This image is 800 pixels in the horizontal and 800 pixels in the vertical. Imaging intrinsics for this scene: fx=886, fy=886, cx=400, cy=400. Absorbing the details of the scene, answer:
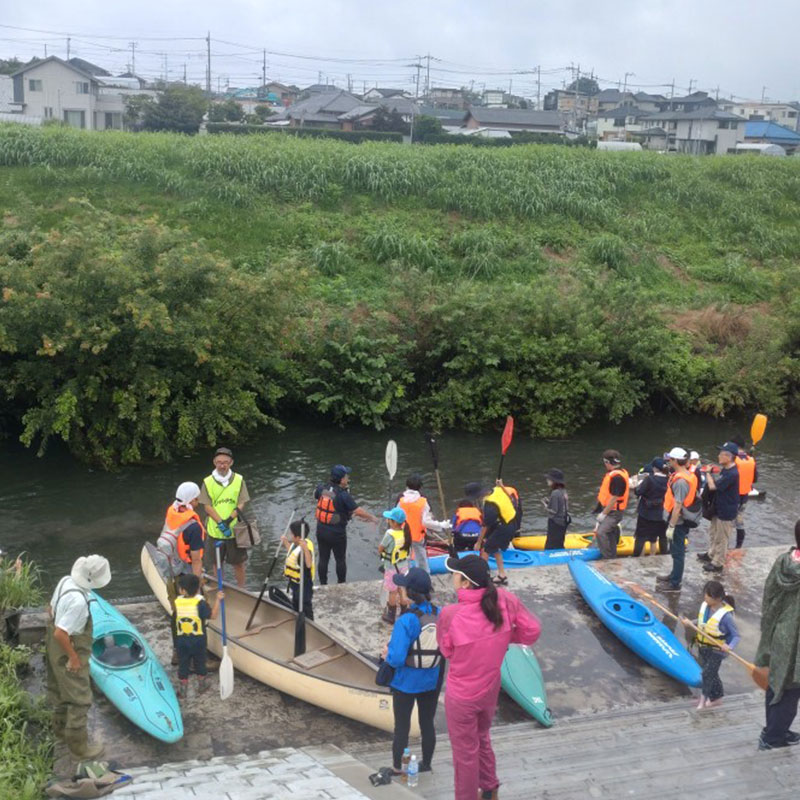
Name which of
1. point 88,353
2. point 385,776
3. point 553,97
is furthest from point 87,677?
point 553,97

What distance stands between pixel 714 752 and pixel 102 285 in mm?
12085

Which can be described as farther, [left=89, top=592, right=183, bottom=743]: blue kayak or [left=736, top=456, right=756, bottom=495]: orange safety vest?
[left=736, top=456, right=756, bottom=495]: orange safety vest

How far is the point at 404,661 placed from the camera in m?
5.63

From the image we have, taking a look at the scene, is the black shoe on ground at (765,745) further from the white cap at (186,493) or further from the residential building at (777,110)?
the residential building at (777,110)

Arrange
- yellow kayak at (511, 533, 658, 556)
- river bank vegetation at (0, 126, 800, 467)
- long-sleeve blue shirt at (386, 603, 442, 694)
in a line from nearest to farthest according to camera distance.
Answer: long-sleeve blue shirt at (386, 603, 442, 694), yellow kayak at (511, 533, 658, 556), river bank vegetation at (0, 126, 800, 467)

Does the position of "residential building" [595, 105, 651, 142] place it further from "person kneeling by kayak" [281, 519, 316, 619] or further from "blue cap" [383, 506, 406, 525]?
"person kneeling by kayak" [281, 519, 316, 619]

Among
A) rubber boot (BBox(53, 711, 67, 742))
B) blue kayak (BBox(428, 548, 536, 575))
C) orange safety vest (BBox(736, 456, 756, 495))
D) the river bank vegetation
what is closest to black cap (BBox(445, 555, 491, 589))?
rubber boot (BBox(53, 711, 67, 742))

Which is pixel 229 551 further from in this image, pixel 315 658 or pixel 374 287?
pixel 374 287

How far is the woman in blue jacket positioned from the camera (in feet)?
18.4

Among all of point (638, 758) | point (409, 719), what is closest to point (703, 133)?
point (638, 758)

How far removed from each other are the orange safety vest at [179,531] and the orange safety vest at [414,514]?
214cm

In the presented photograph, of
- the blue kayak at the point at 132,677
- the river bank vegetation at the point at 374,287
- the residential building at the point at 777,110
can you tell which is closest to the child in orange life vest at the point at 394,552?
the blue kayak at the point at 132,677

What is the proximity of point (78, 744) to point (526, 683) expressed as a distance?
351cm

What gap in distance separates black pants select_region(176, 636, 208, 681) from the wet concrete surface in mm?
242
